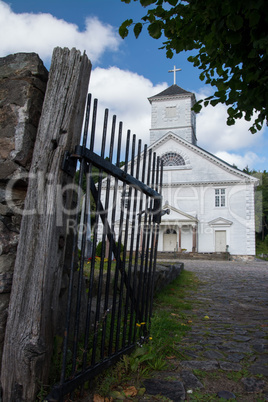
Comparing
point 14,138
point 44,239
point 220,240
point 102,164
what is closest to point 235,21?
point 102,164

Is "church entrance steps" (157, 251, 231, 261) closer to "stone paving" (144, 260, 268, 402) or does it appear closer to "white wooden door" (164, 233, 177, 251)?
"white wooden door" (164, 233, 177, 251)

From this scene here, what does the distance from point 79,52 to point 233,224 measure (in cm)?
2581

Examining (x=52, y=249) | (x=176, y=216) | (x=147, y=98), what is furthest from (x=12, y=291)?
(x=147, y=98)

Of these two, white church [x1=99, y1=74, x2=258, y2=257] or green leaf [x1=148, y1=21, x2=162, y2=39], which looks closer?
green leaf [x1=148, y1=21, x2=162, y2=39]

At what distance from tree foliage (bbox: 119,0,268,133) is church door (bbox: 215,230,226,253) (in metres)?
23.5

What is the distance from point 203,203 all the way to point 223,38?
2470 cm

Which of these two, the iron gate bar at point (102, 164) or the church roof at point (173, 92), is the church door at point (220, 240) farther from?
the iron gate bar at point (102, 164)

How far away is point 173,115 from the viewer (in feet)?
103

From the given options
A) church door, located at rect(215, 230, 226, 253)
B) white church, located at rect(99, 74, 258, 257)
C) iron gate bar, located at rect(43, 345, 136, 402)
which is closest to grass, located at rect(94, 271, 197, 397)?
iron gate bar, located at rect(43, 345, 136, 402)

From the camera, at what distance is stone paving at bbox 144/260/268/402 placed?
2.38m

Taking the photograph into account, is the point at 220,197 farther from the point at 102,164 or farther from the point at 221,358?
the point at 102,164

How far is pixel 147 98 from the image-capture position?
32188 mm

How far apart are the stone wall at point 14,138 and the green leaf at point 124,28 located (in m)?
1.54

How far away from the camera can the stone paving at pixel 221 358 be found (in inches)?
93.7
